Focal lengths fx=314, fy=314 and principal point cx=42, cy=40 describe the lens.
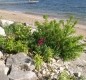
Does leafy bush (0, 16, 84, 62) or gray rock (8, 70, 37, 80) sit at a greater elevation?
leafy bush (0, 16, 84, 62)

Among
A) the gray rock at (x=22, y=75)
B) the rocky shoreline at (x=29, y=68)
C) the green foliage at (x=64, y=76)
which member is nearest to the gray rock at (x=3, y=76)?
the rocky shoreline at (x=29, y=68)

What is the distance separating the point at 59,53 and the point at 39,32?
32.4 inches

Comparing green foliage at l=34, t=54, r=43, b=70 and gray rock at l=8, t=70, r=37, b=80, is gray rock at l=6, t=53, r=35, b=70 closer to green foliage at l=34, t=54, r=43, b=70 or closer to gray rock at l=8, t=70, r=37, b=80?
green foliage at l=34, t=54, r=43, b=70

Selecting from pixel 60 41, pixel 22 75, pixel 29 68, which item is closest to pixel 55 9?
pixel 60 41

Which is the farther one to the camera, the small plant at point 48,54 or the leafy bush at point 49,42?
the leafy bush at point 49,42

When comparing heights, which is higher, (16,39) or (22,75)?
(16,39)

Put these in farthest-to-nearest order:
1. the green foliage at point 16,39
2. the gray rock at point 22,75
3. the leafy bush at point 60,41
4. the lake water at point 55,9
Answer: the lake water at point 55,9 → the leafy bush at point 60,41 → the green foliage at point 16,39 → the gray rock at point 22,75

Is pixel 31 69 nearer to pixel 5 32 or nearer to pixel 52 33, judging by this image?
pixel 52 33

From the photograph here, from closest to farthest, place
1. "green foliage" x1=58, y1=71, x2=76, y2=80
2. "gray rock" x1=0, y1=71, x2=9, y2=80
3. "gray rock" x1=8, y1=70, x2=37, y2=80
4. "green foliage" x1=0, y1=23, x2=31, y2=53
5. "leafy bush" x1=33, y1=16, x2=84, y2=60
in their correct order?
"gray rock" x1=0, y1=71, x2=9, y2=80 → "gray rock" x1=8, y1=70, x2=37, y2=80 → "green foliage" x1=58, y1=71, x2=76, y2=80 → "green foliage" x1=0, y1=23, x2=31, y2=53 → "leafy bush" x1=33, y1=16, x2=84, y2=60

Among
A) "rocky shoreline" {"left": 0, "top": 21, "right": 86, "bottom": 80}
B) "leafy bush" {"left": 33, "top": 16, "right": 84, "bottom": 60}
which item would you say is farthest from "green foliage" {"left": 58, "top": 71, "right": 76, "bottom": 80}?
"leafy bush" {"left": 33, "top": 16, "right": 84, "bottom": 60}

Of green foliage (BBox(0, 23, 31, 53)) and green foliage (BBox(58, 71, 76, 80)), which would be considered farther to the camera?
green foliage (BBox(0, 23, 31, 53))

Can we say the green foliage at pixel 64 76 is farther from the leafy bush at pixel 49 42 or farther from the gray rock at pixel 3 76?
the gray rock at pixel 3 76

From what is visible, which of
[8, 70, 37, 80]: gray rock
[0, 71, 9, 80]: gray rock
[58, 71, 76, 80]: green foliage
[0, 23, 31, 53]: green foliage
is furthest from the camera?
[0, 23, 31, 53]: green foliage

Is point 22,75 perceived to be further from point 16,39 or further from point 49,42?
point 16,39
